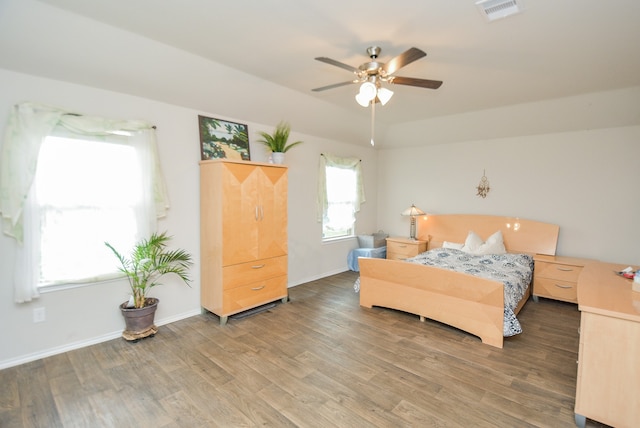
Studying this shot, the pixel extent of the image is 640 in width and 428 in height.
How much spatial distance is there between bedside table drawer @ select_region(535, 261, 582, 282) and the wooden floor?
3.00 feet

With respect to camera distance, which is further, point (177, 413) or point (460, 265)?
point (460, 265)

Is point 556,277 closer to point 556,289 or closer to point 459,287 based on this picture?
point 556,289

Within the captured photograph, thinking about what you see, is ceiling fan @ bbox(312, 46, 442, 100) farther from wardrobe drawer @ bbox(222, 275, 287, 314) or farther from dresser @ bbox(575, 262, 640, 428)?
wardrobe drawer @ bbox(222, 275, 287, 314)

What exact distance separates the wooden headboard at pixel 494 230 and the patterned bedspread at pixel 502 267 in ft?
1.01

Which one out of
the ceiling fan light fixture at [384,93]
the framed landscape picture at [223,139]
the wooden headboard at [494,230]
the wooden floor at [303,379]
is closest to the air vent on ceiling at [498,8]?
the ceiling fan light fixture at [384,93]

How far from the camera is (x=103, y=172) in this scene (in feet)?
9.87

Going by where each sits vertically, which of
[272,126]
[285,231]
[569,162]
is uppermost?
[272,126]

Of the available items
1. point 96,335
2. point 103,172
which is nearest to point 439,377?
point 96,335

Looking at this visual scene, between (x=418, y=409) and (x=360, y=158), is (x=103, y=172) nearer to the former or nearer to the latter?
(x=418, y=409)

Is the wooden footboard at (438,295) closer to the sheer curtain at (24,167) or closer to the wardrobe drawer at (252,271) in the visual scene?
the wardrobe drawer at (252,271)

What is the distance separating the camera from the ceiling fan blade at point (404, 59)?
2.13 metres

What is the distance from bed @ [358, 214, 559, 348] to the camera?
9.91 ft

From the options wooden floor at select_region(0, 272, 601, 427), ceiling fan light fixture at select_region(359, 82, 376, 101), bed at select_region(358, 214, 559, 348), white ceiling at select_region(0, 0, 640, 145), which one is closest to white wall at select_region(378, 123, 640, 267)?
bed at select_region(358, 214, 559, 348)

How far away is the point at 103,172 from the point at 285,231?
6.95 feet
